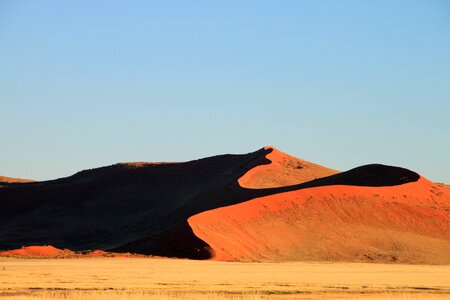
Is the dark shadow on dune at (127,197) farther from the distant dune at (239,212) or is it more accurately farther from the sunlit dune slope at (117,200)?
the distant dune at (239,212)

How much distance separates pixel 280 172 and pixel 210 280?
205 ft

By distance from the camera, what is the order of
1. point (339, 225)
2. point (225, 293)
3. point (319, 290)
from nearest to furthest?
point (225, 293) < point (319, 290) < point (339, 225)

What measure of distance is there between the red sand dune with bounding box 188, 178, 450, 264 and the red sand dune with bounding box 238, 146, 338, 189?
19998mm

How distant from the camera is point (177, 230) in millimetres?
77312

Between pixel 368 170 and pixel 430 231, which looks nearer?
pixel 430 231

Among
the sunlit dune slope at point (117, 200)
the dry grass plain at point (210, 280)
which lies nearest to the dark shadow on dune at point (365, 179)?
the sunlit dune slope at point (117, 200)

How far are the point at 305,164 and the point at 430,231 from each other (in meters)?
39.7

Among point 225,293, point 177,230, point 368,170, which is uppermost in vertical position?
point 368,170

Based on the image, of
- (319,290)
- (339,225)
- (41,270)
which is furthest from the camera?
(339,225)

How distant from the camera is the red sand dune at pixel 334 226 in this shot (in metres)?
74.6

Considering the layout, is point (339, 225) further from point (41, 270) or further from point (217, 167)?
point (217, 167)

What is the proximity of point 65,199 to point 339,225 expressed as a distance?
173ft

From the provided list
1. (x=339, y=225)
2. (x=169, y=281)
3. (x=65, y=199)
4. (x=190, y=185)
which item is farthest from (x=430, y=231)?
(x=65, y=199)

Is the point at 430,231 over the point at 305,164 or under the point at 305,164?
under
